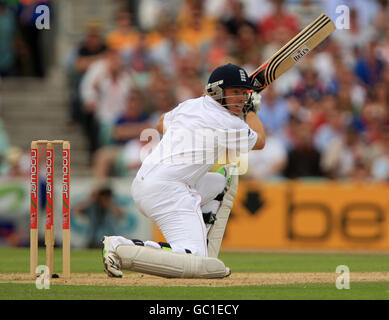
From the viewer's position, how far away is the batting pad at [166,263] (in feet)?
23.5

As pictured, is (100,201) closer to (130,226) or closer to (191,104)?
(130,226)

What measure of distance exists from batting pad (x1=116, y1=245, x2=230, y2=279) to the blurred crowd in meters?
6.30

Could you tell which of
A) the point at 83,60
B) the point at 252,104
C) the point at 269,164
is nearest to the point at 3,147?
the point at 83,60

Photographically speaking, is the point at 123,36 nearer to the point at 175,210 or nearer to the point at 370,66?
the point at 370,66

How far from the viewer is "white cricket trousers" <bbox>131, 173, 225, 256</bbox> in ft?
24.8

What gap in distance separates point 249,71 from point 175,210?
7.14 meters

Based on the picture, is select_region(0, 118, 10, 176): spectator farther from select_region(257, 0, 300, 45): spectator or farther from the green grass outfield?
select_region(257, 0, 300, 45): spectator

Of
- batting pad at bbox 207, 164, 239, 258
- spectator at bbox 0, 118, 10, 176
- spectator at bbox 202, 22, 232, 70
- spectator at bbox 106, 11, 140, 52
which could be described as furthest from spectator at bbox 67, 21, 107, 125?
batting pad at bbox 207, 164, 239, 258

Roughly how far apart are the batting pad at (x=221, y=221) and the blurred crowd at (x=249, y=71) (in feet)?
17.2

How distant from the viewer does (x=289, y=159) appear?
1388cm

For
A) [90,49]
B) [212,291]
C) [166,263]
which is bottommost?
[212,291]

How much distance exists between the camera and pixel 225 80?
7738 mm

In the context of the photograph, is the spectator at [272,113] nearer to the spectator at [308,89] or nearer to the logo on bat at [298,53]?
the spectator at [308,89]

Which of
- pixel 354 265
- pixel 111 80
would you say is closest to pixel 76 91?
pixel 111 80
